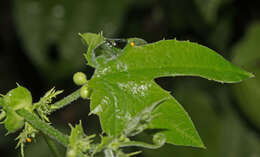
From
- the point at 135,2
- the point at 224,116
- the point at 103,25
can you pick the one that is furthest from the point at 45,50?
the point at 224,116

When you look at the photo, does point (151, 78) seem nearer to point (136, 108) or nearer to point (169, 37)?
point (136, 108)

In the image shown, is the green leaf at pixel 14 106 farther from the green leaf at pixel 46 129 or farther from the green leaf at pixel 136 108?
the green leaf at pixel 136 108

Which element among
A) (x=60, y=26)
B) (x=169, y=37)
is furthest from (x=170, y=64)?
(x=169, y=37)

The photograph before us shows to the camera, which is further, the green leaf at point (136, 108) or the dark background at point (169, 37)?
the dark background at point (169, 37)

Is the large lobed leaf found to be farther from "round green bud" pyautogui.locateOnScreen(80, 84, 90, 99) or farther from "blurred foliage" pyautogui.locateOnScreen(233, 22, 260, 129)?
"blurred foliage" pyautogui.locateOnScreen(233, 22, 260, 129)

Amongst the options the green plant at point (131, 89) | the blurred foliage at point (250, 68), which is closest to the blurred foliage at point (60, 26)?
the blurred foliage at point (250, 68)

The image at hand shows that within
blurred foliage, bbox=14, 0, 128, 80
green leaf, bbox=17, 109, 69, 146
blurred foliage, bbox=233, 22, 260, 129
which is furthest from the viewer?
blurred foliage, bbox=233, 22, 260, 129

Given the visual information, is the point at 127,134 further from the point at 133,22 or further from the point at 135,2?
the point at 133,22

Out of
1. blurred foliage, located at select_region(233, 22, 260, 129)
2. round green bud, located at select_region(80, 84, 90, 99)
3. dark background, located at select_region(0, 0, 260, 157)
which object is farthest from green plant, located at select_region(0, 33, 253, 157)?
blurred foliage, located at select_region(233, 22, 260, 129)
